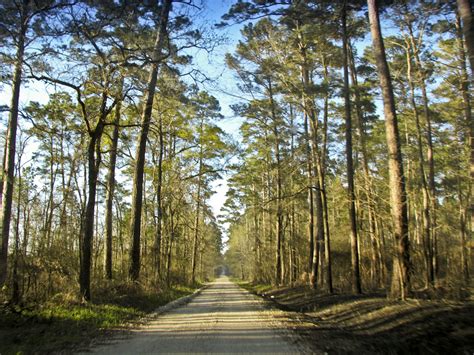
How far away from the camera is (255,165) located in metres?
29.0

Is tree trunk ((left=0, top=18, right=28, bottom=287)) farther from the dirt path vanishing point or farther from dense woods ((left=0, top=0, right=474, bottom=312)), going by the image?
the dirt path vanishing point

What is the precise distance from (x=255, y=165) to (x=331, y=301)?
17.6 meters

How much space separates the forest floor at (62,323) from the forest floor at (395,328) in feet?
13.4

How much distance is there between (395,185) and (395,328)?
414cm

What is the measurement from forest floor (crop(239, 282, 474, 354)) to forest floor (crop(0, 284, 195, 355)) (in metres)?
4.07

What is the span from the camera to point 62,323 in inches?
300

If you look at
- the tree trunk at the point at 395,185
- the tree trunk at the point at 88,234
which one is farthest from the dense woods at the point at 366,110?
the tree trunk at the point at 88,234

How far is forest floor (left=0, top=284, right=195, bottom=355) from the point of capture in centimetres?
612

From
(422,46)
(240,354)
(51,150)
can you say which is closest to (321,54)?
(422,46)

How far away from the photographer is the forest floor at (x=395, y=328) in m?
5.53

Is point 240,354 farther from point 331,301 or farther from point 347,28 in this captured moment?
point 347,28

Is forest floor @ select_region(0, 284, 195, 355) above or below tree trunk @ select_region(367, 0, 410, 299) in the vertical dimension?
below

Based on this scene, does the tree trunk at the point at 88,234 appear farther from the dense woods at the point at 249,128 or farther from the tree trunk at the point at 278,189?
the tree trunk at the point at 278,189

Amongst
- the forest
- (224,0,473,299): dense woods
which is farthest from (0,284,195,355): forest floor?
(224,0,473,299): dense woods
